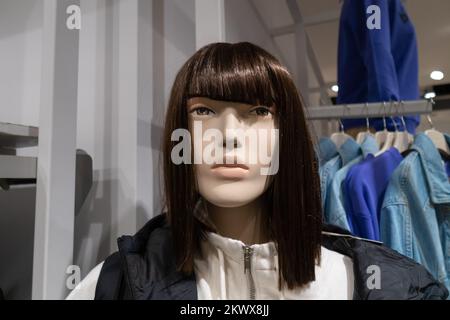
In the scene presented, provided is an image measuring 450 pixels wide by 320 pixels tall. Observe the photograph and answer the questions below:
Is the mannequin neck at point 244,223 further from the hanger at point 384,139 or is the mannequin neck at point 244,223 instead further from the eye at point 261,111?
the hanger at point 384,139

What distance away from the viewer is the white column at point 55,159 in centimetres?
63

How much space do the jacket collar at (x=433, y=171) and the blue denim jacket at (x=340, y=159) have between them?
0.45 feet

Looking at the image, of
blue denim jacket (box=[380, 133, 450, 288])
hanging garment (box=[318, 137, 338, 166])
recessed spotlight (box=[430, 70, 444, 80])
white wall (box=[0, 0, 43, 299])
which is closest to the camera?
blue denim jacket (box=[380, 133, 450, 288])

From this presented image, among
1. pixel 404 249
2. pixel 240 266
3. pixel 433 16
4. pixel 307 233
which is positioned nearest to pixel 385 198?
pixel 404 249

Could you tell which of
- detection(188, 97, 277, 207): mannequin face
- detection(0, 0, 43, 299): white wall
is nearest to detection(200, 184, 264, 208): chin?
detection(188, 97, 277, 207): mannequin face

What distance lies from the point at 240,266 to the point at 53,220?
1.44 ft

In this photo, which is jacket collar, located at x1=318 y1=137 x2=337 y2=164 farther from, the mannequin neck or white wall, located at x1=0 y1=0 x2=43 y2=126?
white wall, located at x1=0 y1=0 x2=43 y2=126

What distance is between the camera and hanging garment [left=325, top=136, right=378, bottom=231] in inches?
24.5

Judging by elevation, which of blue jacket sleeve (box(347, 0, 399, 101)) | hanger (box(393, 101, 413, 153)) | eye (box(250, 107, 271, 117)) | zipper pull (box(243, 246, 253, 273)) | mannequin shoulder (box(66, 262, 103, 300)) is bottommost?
mannequin shoulder (box(66, 262, 103, 300))

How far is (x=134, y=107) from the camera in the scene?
2.69 feet

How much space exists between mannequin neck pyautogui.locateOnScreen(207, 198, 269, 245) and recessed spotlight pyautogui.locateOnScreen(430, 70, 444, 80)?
2371mm

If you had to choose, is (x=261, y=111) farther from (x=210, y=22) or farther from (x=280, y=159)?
(x=210, y=22)
